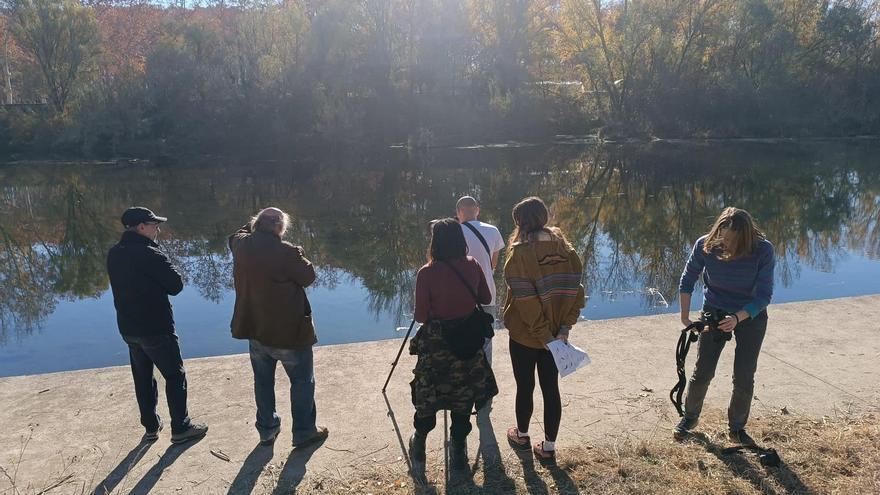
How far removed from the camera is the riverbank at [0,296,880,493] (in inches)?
143

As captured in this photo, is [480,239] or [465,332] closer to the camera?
[465,332]

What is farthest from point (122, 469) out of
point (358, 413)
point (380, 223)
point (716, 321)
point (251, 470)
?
point (380, 223)

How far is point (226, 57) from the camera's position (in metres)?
36.3

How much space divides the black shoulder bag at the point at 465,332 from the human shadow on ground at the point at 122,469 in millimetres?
2041

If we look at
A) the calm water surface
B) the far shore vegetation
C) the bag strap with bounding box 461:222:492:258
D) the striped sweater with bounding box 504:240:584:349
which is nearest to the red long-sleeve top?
the striped sweater with bounding box 504:240:584:349

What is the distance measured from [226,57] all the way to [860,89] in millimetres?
39176

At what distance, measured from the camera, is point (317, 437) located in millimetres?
3984

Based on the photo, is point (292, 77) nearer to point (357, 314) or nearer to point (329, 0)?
point (329, 0)

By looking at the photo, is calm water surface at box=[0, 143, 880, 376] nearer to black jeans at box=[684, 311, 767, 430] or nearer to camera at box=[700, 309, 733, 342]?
black jeans at box=[684, 311, 767, 430]

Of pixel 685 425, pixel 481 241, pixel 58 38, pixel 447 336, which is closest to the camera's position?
pixel 447 336

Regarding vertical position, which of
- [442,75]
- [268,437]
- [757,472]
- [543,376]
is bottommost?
[757,472]

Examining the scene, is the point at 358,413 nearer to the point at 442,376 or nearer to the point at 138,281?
the point at 442,376

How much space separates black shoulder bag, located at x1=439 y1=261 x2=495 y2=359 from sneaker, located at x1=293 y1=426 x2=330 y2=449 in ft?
3.99

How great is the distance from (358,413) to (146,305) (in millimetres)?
1556
